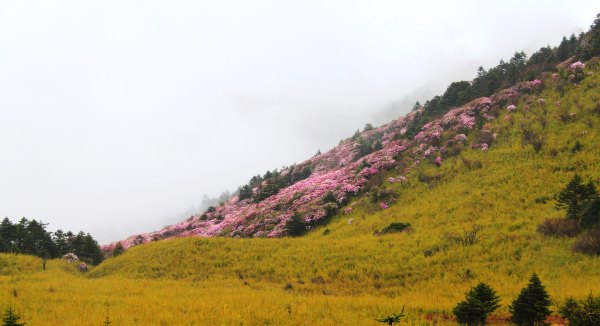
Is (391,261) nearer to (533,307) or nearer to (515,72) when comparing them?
(533,307)

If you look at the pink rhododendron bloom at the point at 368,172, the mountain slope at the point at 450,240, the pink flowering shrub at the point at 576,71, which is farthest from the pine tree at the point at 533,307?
the pink flowering shrub at the point at 576,71

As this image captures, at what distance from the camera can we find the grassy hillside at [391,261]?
13.1 metres

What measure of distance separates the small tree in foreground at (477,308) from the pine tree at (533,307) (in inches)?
24.1

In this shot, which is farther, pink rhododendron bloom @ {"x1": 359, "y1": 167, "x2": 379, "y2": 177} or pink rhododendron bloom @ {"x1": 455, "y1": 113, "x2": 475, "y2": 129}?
pink rhododendron bloom @ {"x1": 359, "y1": 167, "x2": 379, "y2": 177}

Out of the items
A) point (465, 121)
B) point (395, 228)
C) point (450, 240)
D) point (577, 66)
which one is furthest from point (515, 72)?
point (450, 240)

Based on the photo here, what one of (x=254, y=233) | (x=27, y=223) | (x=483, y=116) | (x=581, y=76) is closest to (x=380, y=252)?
(x=254, y=233)

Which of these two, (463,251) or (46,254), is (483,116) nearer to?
(463,251)

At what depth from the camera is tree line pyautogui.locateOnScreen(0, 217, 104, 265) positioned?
32844 millimetres

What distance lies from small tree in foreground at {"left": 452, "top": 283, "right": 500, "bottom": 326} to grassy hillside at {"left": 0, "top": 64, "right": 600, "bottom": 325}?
2.36ft

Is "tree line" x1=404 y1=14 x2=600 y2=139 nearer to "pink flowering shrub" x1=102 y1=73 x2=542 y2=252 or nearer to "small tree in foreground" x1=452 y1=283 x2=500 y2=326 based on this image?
"pink flowering shrub" x1=102 y1=73 x2=542 y2=252

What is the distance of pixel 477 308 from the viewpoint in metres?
10.6

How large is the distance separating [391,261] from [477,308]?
30.2 feet

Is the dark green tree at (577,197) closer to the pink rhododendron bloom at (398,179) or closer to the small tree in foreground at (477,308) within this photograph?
the small tree in foreground at (477,308)

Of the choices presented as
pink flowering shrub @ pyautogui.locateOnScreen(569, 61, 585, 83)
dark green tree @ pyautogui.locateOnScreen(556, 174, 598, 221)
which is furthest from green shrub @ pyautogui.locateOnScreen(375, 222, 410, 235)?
pink flowering shrub @ pyautogui.locateOnScreen(569, 61, 585, 83)
